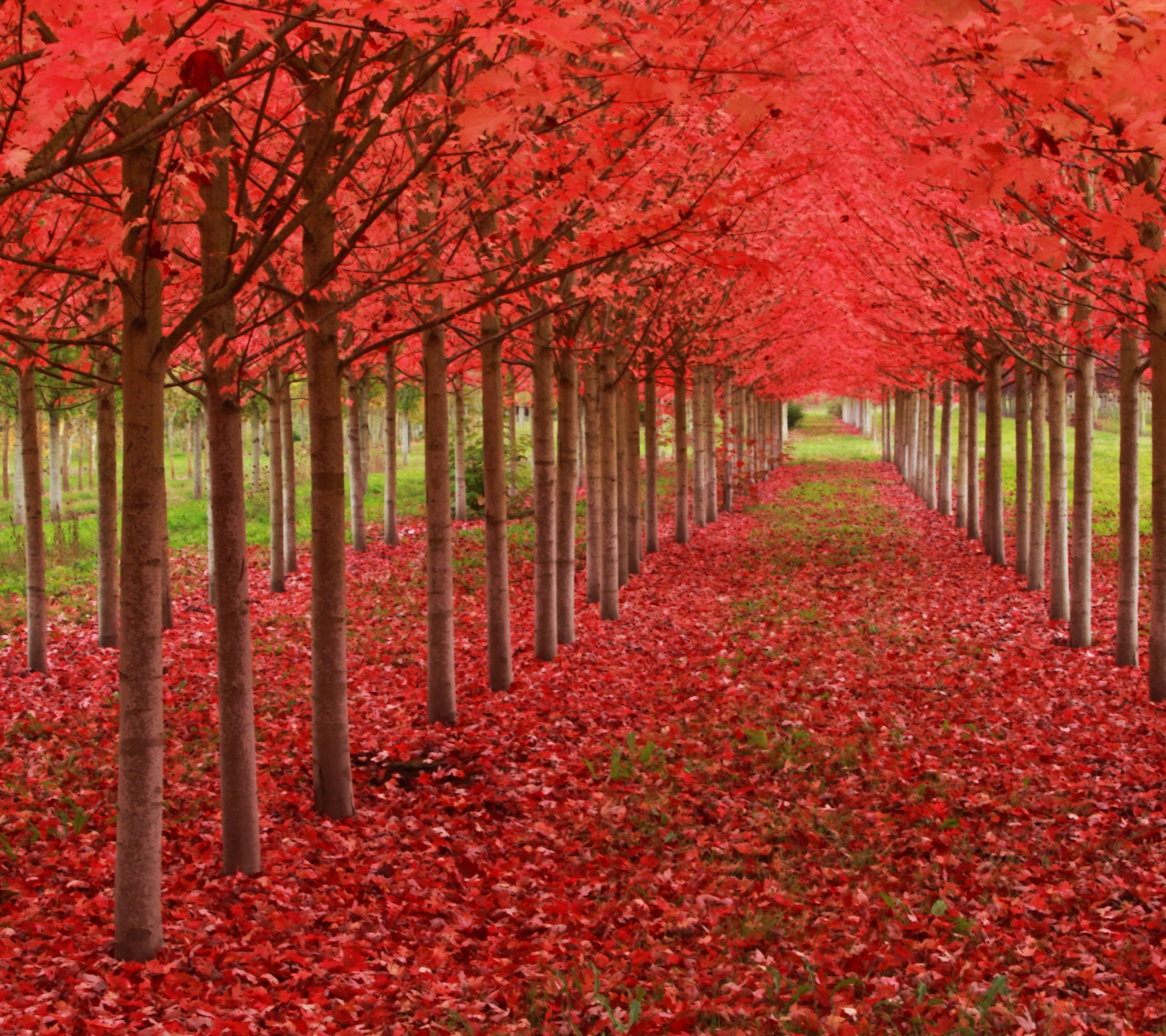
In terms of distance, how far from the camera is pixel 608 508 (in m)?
13.1

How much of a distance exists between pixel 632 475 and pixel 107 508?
8.47 meters

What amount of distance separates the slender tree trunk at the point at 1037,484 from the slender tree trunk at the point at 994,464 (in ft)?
4.36

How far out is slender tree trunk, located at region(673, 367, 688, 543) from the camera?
1886 cm

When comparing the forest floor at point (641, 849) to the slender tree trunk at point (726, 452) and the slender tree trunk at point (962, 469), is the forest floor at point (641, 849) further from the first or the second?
the slender tree trunk at point (726, 452)

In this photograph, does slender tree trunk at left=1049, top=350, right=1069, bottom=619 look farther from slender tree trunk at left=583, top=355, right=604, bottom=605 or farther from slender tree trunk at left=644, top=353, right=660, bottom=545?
slender tree trunk at left=644, top=353, right=660, bottom=545

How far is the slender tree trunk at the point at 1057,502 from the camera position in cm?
1186

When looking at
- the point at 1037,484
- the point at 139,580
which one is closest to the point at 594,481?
the point at 1037,484

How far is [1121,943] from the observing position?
4.74 metres

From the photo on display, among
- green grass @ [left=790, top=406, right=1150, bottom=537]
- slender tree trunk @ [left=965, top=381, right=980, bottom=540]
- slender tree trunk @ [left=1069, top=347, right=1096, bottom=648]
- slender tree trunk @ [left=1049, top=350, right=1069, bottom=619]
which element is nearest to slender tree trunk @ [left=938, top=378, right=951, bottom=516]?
green grass @ [left=790, top=406, right=1150, bottom=537]

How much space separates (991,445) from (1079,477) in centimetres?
584

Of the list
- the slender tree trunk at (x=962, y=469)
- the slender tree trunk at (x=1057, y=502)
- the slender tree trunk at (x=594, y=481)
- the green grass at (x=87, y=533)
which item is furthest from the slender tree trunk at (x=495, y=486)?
the slender tree trunk at (x=962, y=469)

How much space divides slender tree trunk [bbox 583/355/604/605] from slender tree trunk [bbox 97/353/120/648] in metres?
5.36

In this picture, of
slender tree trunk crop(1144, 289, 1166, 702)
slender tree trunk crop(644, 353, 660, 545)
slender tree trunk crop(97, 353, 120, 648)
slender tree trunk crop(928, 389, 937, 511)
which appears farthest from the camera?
slender tree trunk crop(928, 389, 937, 511)

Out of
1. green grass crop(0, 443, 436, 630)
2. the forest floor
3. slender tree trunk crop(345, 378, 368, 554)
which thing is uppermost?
slender tree trunk crop(345, 378, 368, 554)
